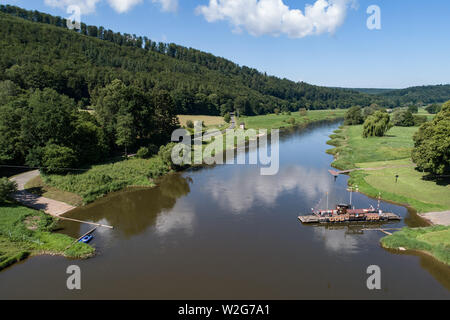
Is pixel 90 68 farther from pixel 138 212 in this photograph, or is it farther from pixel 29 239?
pixel 29 239

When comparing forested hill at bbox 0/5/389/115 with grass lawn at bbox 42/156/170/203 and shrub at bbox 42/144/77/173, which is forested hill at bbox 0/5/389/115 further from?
shrub at bbox 42/144/77/173

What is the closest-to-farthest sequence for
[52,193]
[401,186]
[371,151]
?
[52,193] < [401,186] < [371,151]

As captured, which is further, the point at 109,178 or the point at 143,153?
the point at 143,153

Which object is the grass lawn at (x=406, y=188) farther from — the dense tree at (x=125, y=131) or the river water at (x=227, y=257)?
the dense tree at (x=125, y=131)

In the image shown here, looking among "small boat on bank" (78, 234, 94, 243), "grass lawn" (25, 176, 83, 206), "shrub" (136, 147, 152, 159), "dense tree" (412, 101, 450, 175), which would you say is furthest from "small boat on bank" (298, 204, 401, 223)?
"shrub" (136, 147, 152, 159)

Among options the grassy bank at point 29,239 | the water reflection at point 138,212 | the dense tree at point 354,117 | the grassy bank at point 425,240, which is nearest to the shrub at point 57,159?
the water reflection at point 138,212

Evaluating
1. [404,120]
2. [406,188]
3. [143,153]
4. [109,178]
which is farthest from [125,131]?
[404,120]
